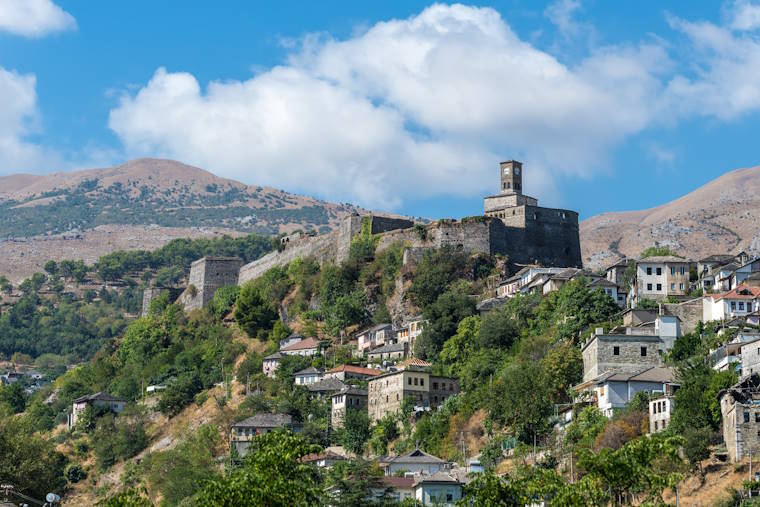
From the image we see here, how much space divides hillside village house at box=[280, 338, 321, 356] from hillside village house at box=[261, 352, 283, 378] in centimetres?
90

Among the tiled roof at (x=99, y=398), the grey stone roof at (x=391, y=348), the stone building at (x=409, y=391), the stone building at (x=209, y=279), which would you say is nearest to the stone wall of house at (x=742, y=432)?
the stone building at (x=409, y=391)

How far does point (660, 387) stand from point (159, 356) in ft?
179

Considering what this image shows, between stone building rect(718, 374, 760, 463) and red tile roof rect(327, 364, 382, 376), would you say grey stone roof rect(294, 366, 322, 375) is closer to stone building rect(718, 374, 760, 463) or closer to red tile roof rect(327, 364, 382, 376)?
red tile roof rect(327, 364, 382, 376)

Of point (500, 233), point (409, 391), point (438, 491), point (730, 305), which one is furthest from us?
point (500, 233)

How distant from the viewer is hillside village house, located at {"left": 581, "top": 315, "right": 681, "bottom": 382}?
242ft

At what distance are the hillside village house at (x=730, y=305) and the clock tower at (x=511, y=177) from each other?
3251 cm

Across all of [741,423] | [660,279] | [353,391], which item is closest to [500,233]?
[660,279]

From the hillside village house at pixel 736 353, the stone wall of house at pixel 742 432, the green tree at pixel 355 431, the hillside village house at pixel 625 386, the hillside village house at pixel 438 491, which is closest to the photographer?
the stone wall of house at pixel 742 432

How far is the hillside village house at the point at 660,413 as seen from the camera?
6550 cm

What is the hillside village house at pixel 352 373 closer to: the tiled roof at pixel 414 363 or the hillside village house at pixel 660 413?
the tiled roof at pixel 414 363

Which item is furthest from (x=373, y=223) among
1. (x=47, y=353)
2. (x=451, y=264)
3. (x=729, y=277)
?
(x=47, y=353)

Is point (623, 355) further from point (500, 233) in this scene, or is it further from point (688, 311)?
point (500, 233)

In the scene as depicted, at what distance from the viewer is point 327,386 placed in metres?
91.4

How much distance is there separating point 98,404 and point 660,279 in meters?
44.8
